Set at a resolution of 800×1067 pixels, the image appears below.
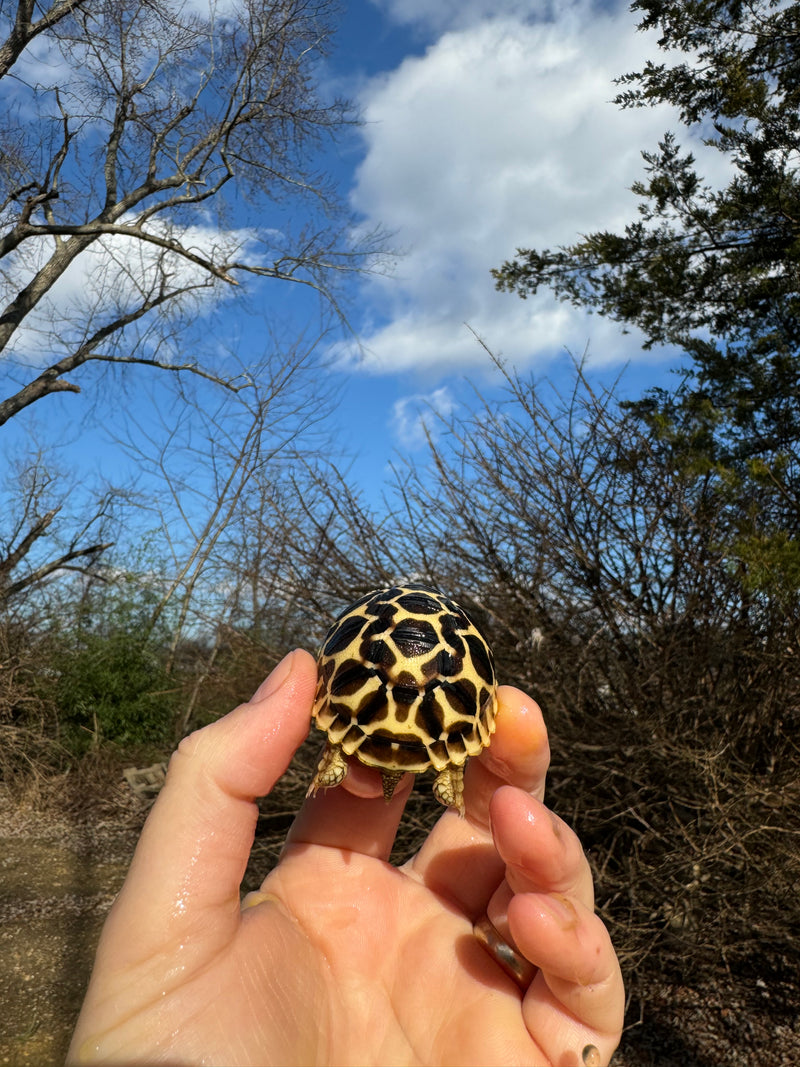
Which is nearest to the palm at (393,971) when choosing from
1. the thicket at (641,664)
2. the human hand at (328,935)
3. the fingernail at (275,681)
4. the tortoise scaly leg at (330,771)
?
the human hand at (328,935)

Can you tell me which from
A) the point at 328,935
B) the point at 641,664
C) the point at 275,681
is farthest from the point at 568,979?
the point at 641,664

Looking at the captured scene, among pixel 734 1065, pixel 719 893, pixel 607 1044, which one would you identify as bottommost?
pixel 734 1065

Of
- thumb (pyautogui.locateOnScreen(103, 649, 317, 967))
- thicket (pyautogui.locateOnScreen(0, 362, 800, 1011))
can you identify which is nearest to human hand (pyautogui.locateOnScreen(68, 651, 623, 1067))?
thumb (pyautogui.locateOnScreen(103, 649, 317, 967))

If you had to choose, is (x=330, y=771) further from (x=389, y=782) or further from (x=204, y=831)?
(x=204, y=831)

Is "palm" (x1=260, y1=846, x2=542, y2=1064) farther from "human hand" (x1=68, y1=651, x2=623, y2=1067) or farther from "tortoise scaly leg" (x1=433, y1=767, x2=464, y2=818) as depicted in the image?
"tortoise scaly leg" (x1=433, y1=767, x2=464, y2=818)

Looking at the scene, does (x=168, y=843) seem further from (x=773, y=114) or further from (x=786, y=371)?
(x=773, y=114)

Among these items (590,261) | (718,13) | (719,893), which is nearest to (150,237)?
(590,261)
